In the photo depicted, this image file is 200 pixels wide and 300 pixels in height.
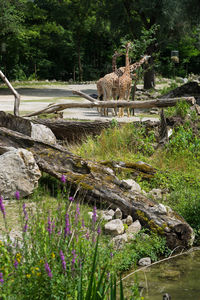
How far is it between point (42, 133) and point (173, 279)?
187 inches

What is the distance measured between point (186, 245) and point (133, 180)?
5.92ft

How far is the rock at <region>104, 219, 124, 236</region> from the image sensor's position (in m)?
5.77

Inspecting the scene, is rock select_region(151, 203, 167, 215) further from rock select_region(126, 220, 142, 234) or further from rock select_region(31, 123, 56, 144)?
rock select_region(31, 123, 56, 144)

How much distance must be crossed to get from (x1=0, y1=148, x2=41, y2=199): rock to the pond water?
2268mm

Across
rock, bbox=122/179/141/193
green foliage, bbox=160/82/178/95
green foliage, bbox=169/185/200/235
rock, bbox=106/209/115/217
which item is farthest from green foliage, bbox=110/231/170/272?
green foliage, bbox=160/82/178/95

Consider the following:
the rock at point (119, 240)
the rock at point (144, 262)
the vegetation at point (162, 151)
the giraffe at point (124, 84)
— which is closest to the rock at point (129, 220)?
the rock at point (119, 240)

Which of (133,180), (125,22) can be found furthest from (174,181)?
(125,22)

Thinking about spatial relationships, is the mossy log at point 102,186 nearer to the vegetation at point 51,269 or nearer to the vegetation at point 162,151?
the vegetation at point 162,151

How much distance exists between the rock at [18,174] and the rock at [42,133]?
2072 millimetres

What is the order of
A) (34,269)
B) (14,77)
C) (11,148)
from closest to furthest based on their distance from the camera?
1. (34,269)
2. (11,148)
3. (14,77)

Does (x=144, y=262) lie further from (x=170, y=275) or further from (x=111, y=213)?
(x=111, y=213)

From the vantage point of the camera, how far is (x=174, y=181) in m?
7.62

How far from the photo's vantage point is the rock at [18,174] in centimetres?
668

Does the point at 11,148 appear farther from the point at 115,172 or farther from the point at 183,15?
the point at 183,15
